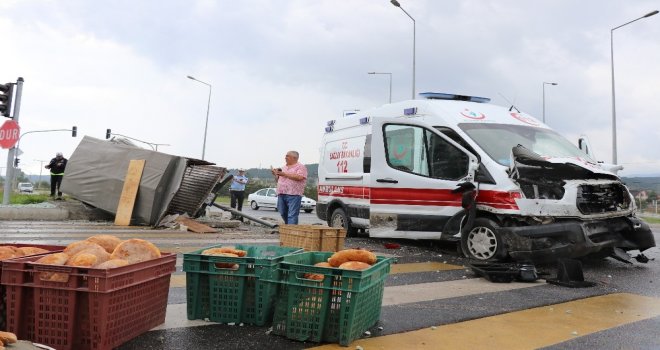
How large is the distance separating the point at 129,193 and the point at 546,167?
29.9 feet

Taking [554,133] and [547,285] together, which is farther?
[554,133]

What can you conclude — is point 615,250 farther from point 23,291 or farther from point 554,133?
point 23,291

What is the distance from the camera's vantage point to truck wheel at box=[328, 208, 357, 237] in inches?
408

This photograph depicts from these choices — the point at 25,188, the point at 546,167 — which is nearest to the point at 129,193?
the point at 546,167

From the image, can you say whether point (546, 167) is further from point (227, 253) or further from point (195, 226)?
point (195, 226)

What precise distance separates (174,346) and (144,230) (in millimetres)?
8249

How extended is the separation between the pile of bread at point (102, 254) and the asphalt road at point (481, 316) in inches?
21.9

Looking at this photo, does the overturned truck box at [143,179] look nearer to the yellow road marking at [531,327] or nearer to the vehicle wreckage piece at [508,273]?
the vehicle wreckage piece at [508,273]

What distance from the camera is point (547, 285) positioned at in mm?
6176

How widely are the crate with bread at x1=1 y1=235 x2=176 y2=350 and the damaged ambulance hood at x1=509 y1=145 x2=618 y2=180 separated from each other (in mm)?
5299

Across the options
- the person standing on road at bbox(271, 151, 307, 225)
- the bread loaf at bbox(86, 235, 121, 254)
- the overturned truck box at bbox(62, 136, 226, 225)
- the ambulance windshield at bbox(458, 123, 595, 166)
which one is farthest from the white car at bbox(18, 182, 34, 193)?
the bread loaf at bbox(86, 235, 121, 254)

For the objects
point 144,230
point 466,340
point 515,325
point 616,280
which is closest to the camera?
point 466,340

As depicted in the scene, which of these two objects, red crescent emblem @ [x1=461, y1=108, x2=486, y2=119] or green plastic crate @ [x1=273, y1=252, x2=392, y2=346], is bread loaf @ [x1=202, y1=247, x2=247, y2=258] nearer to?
green plastic crate @ [x1=273, y1=252, x2=392, y2=346]

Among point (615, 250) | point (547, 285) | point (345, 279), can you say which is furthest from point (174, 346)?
point (615, 250)
